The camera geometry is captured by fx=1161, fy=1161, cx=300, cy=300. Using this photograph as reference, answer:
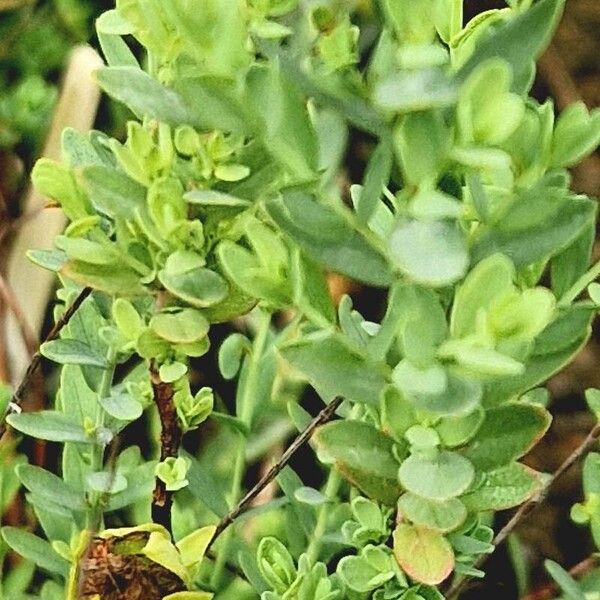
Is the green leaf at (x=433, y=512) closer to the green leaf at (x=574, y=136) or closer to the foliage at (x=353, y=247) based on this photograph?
the foliage at (x=353, y=247)

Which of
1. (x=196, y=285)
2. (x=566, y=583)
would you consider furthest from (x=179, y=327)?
(x=566, y=583)

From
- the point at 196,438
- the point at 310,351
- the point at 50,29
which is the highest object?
the point at 310,351

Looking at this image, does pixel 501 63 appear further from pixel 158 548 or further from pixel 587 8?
pixel 587 8

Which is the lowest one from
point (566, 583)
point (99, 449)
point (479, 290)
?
point (566, 583)

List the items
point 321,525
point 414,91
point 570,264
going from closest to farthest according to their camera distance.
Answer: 1. point 414,91
2. point 570,264
3. point 321,525

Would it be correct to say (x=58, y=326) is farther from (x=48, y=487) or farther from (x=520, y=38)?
(x=520, y=38)

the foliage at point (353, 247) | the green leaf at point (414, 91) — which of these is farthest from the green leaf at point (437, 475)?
the green leaf at point (414, 91)

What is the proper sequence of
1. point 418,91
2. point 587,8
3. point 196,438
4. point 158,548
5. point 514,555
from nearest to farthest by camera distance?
point 418,91
point 158,548
point 514,555
point 196,438
point 587,8

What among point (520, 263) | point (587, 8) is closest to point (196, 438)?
point (520, 263)

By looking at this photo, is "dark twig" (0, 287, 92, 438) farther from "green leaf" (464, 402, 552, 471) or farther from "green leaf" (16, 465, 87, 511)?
"green leaf" (464, 402, 552, 471)
